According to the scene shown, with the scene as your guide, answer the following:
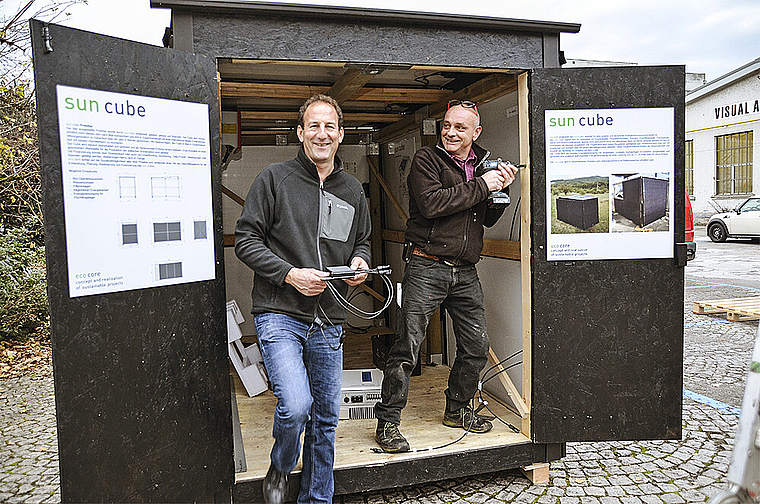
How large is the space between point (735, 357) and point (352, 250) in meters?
5.41

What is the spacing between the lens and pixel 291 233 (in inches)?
117

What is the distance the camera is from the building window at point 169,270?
9.42 ft

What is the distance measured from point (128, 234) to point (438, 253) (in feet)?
5.89

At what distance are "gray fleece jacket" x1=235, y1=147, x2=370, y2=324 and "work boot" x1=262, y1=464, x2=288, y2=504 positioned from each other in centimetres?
78

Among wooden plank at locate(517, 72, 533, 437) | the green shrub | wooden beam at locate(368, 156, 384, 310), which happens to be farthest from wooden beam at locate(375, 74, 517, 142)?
the green shrub

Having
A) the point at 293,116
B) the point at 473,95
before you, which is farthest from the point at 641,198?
the point at 293,116

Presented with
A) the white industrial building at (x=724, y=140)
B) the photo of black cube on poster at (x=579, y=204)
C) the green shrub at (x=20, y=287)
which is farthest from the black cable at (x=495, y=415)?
the white industrial building at (x=724, y=140)

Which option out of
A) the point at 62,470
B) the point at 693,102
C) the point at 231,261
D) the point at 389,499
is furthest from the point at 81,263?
the point at 693,102

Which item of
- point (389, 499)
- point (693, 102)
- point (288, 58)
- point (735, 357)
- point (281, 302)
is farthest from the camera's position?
point (693, 102)

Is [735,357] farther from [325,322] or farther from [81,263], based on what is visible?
[81,263]

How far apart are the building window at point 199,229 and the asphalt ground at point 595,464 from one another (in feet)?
5.83

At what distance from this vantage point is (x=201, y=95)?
9.86ft

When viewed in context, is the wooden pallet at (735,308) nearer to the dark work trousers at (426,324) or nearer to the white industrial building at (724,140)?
the dark work trousers at (426,324)

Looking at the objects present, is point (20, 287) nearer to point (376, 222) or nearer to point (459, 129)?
point (376, 222)
